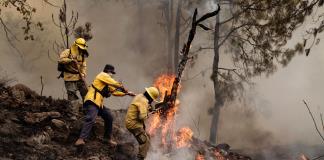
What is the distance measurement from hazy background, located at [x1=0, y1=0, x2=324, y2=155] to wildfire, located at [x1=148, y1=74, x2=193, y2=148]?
10.8 m

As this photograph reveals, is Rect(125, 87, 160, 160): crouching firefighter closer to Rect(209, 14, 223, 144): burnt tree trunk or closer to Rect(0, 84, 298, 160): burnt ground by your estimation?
Rect(0, 84, 298, 160): burnt ground

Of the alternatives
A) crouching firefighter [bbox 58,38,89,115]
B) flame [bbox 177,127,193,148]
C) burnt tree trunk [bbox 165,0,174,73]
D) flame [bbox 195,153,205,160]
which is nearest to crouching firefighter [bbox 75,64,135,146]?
crouching firefighter [bbox 58,38,89,115]

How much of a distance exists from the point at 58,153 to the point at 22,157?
758mm

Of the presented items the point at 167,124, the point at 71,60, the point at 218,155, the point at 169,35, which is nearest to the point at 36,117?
the point at 71,60

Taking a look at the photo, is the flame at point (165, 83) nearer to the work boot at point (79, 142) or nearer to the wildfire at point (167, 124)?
the wildfire at point (167, 124)

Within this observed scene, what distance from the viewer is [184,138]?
1238 centimetres

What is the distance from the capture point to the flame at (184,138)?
39.7 feet

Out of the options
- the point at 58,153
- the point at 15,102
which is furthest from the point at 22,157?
the point at 15,102

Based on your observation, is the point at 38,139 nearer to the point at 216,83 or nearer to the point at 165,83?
the point at 165,83

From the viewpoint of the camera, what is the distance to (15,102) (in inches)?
397

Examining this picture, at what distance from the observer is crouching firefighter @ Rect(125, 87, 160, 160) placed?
9094mm

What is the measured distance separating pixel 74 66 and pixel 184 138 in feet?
12.8

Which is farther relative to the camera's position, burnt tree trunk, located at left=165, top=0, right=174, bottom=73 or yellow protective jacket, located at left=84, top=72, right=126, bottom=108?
burnt tree trunk, located at left=165, top=0, right=174, bottom=73

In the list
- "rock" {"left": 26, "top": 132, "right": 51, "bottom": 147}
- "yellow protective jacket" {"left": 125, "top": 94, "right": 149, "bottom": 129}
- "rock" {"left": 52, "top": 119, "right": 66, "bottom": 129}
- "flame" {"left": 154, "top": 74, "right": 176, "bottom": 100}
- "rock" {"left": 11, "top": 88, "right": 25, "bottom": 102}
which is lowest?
"rock" {"left": 26, "top": 132, "right": 51, "bottom": 147}
